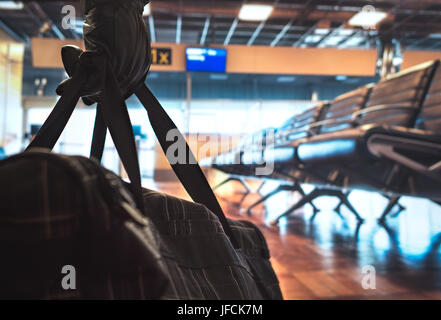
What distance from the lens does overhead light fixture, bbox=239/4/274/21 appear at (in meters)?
6.82

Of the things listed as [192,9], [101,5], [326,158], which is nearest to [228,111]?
[192,9]

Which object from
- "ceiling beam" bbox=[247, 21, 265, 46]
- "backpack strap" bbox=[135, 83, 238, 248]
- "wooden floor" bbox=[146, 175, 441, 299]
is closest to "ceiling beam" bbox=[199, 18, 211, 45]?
"ceiling beam" bbox=[247, 21, 265, 46]

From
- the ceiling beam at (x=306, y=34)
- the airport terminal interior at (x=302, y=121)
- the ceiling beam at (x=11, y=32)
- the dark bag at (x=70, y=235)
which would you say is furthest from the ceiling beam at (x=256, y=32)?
the dark bag at (x=70, y=235)

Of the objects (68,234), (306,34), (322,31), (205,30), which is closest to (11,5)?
(205,30)

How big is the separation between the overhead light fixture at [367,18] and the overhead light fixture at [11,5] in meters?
6.48

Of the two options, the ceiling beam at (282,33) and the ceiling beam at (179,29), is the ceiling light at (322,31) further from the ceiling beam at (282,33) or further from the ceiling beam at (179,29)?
the ceiling beam at (179,29)

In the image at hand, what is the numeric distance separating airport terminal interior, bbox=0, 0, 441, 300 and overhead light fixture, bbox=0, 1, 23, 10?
36 millimetres

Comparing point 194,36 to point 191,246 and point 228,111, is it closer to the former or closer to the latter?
point 228,111

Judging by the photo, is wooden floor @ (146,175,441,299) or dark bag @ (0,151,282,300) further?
wooden floor @ (146,175,441,299)

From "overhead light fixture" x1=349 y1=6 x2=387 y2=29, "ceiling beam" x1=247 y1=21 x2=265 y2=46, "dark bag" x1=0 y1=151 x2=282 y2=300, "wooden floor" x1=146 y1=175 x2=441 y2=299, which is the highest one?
"ceiling beam" x1=247 y1=21 x2=265 y2=46

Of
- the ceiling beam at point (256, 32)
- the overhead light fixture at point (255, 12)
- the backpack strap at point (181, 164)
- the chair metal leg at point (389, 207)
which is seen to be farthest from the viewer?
the ceiling beam at point (256, 32)

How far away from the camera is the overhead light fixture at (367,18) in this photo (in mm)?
6883

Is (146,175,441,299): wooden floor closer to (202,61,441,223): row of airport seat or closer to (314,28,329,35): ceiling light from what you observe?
(202,61,441,223): row of airport seat

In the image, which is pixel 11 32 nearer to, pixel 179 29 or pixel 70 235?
pixel 179 29
